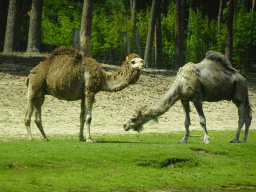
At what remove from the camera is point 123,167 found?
8.81 m

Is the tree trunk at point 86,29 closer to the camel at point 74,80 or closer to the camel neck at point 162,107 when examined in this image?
the camel at point 74,80

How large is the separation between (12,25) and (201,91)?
18252mm

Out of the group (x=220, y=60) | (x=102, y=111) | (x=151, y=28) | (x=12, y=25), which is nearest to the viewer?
(x=220, y=60)

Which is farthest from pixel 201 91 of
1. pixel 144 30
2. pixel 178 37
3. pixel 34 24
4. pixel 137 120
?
pixel 144 30

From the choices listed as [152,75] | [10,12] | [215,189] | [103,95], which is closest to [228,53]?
[152,75]

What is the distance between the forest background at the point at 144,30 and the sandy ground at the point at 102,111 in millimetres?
7823

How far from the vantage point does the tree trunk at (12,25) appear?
26.3m

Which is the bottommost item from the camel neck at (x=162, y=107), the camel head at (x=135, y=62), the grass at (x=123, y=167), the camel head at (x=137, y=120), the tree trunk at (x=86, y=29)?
the grass at (x=123, y=167)

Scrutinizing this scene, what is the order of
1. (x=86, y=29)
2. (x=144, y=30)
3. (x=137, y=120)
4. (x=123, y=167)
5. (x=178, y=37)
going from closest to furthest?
1. (x=123, y=167)
2. (x=137, y=120)
3. (x=86, y=29)
4. (x=178, y=37)
5. (x=144, y=30)

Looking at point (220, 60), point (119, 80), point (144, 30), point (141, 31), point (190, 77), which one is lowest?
point (119, 80)

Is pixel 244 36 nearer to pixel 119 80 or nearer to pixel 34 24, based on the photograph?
pixel 34 24

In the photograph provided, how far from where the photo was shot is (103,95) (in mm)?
22891

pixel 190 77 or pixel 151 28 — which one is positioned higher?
pixel 151 28

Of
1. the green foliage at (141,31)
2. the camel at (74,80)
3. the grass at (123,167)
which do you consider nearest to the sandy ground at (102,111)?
the camel at (74,80)
